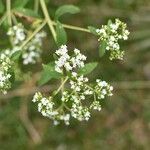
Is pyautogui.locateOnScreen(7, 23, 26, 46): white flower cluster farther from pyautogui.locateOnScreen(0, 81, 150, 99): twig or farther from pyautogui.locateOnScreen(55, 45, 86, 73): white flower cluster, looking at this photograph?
pyautogui.locateOnScreen(0, 81, 150, 99): twig

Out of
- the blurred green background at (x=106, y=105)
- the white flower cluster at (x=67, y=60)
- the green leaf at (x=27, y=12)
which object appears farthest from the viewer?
the blurred green background at (x=106, y=105)

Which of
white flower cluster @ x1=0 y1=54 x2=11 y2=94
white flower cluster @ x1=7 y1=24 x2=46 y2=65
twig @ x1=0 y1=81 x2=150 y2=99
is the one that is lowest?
white flower cluster @ x1=0 y1=54 x2=11 y2=94

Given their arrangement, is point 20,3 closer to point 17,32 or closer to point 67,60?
point 17,32

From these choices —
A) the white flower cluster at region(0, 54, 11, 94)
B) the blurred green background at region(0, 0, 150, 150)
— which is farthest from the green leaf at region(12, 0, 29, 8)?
the blurred green background at region(0, 0, 150, 150)

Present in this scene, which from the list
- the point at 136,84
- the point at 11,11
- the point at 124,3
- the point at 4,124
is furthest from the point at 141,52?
the point at 11,11

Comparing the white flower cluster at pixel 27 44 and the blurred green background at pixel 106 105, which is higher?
the blurred green background at pixel 106 105

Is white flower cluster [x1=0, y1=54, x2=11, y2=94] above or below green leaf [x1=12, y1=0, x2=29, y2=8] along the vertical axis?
below

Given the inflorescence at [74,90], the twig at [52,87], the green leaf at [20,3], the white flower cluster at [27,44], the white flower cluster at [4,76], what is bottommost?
the inflorescence at [74,90]

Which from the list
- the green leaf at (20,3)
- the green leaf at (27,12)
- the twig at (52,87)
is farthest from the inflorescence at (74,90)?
the twig at (52,87)

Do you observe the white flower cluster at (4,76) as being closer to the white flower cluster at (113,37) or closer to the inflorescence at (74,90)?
the inflorescence at (74,90)

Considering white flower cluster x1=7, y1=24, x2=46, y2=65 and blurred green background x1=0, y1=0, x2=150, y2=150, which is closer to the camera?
white flower cluster x1=7, y1=24, x2=46, y2=65
